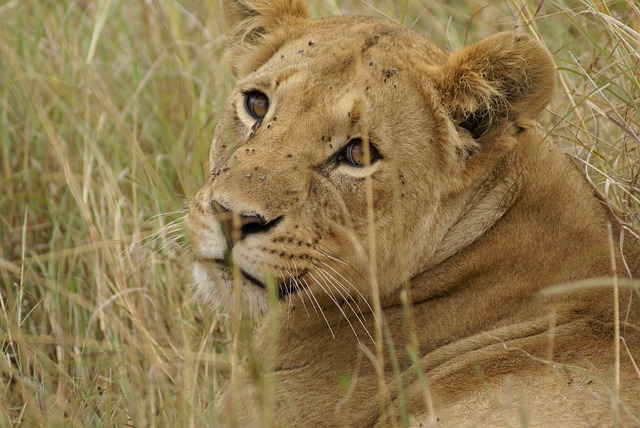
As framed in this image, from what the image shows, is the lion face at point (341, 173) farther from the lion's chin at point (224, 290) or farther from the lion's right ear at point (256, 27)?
the lion's right ear at point (256, 27)

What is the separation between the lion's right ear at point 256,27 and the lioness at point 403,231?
40 cm

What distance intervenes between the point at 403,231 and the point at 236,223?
2.55 feet

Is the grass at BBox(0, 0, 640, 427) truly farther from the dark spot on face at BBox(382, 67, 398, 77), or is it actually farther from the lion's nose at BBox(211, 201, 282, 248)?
the dark spot on face at BBox(382, 67, 398, 77)

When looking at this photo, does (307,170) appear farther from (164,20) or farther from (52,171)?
(164,20)

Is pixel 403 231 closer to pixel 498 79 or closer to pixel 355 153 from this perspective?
pixel 355 153

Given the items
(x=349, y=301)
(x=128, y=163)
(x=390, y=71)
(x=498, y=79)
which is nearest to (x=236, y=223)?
(x=349, y=301)

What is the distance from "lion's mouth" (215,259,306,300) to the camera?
371 cm

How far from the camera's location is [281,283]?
3791 millimetres

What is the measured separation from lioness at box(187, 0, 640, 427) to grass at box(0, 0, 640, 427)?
37 centimetres

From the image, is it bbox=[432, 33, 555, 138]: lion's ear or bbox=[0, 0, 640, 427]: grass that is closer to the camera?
bbox=[432, 33, 555, 138]: lion's ear

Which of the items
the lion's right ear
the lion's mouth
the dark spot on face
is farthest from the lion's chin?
the lion's right ear

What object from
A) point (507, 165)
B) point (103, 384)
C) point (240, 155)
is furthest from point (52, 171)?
point (507, 165)

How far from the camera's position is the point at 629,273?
369cm

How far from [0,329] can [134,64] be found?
242 cm
